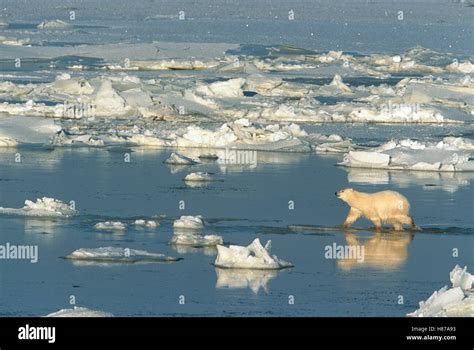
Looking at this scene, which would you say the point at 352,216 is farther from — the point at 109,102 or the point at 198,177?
the point at 109,102

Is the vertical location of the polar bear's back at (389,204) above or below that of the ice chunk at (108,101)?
below

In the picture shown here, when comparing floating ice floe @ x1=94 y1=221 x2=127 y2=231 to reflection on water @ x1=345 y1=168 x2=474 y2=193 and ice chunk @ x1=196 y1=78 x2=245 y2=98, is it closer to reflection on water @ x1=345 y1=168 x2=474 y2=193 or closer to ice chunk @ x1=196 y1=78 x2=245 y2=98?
reflection on water @ x1=345 y1=168 x2=474 y2=193

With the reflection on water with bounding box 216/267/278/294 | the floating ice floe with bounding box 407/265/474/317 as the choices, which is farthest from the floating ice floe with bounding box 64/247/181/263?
the floating ice floe with bounding box 407/265/474/317

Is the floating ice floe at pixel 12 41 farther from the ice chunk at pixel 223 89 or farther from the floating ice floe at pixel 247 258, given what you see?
the floating ice floe at pixel 247 258

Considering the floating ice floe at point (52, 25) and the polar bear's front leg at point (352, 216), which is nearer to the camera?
the polar bear's front leg at point (352, 216)

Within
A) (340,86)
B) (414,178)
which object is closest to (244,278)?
(414,178)

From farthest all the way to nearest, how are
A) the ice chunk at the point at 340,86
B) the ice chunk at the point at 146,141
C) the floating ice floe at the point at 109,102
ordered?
the ice chunk at the point at 340,86 < the floating ice floe at the point at 109,102 < the ice chunk at the point at 146,141

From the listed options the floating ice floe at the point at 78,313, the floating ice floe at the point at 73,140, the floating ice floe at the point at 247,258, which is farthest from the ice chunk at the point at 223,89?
the floating ice floe at the point at 78,313
